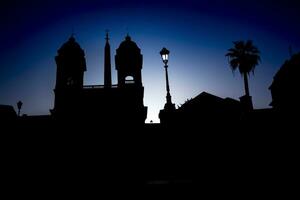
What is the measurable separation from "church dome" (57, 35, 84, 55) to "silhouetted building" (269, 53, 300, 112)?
27.5m

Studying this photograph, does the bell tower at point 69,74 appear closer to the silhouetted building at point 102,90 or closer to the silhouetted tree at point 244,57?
the silhouetted building at point 102,90

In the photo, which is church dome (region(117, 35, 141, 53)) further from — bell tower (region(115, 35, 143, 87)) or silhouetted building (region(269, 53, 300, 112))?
silhouetted building (region(269, 53, 300, 112))

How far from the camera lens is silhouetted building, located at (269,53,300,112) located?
3253 centimetres

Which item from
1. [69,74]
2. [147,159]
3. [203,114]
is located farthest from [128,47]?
[147,159]

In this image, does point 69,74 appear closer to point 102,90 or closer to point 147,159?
point 102,90

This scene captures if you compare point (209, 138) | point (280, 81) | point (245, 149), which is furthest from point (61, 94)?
point (280, 81)

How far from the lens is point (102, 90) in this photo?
79.2 feet

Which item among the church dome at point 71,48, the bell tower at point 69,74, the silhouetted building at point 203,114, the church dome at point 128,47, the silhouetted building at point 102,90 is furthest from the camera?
the church dome at point 128,47

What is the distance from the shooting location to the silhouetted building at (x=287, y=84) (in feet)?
107

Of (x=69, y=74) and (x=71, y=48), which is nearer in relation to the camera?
(x=69, y=74)

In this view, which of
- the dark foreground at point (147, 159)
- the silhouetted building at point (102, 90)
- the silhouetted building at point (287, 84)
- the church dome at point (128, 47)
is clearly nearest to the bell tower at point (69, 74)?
the silhouetted building at point (102, 90)

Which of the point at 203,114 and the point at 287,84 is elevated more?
the point at 287,84

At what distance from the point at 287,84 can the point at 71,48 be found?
32359 millimetres

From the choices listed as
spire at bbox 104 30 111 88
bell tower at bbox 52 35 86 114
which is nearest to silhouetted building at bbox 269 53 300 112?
spire at bbox 104 30 111 88
